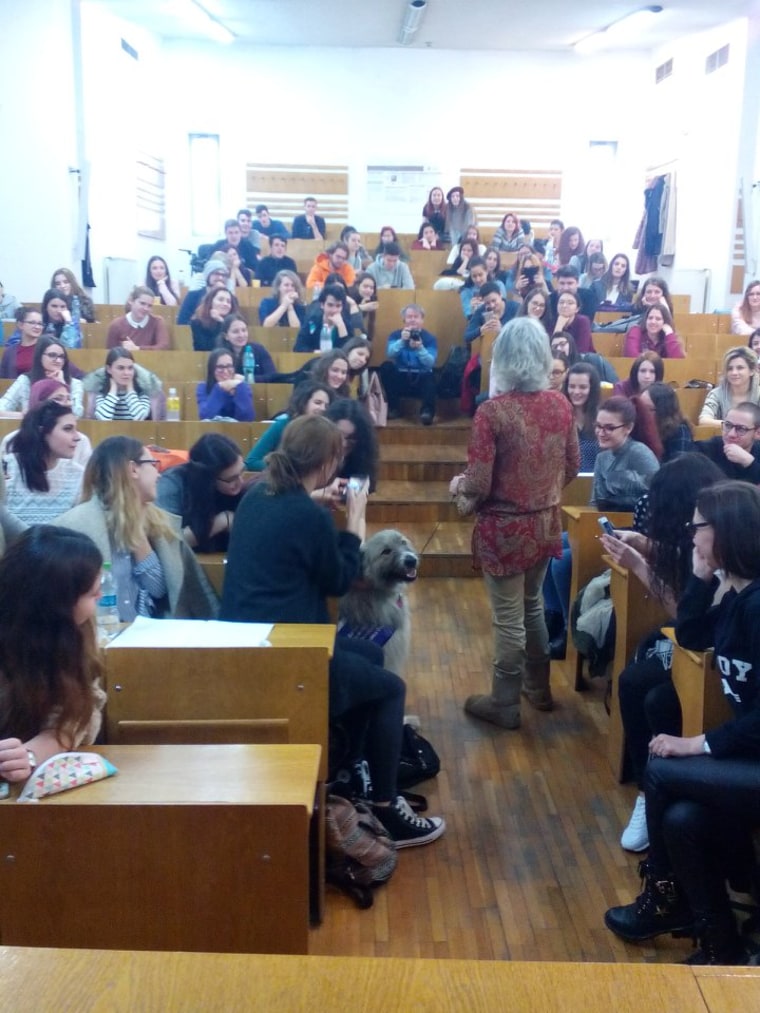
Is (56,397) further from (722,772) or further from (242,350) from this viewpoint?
(722,772)

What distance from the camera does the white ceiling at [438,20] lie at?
9.21m

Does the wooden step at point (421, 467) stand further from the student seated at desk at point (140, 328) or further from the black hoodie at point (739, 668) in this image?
the black hoodie at point (739, 668)

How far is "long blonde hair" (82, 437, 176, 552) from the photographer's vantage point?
7.98 ft

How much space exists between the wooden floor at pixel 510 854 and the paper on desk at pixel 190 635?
70cm

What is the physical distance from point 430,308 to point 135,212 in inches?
185

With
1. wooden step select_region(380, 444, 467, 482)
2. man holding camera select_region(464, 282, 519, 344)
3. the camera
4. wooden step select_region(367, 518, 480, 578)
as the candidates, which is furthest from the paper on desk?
man holding camera select_region(464, 282, 519, 344)

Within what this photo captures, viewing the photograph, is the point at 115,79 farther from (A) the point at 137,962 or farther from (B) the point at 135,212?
(A) the point at 137,962

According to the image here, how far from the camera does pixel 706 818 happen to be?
190 centimetres

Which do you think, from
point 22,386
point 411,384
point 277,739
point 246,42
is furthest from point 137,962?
point 246,42

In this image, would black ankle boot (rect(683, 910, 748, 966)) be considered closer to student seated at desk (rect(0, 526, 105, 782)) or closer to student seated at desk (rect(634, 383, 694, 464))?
student seated at desk (rect(0, 526, 105, 782))

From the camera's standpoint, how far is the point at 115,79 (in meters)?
9.34

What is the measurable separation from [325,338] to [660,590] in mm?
4030

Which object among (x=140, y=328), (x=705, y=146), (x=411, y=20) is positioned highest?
(x=411, y=20)

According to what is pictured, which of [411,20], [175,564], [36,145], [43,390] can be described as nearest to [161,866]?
[175,564]
